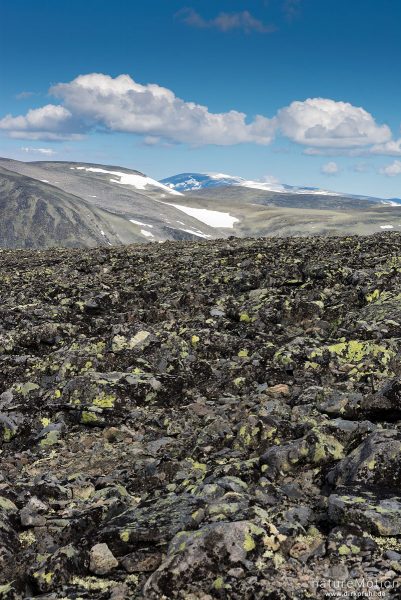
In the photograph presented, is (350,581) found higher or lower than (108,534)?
higher

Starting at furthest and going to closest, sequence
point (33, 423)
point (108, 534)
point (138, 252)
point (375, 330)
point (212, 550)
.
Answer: point (138, 252), point (375, 330), point (33, 423), point (108, 534), point (212, 550)

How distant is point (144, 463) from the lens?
10766 mm

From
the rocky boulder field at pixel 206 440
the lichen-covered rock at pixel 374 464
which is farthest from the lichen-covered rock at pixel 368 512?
the lichen-covered rock at pixel 374 464

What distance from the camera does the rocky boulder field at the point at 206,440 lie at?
6633 millimetres

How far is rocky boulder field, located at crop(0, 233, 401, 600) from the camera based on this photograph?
6633mm

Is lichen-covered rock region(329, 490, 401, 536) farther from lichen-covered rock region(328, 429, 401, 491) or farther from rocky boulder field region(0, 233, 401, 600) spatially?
lichen-covered rock region(328, 429, 401, 491)

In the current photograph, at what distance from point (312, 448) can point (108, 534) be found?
160 inches

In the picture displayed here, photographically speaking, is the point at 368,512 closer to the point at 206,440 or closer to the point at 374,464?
the point at 374,464

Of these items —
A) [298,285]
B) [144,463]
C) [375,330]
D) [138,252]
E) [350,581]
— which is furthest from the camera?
[138,252]

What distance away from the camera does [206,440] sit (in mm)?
11047

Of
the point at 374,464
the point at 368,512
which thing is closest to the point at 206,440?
the point at 374,464

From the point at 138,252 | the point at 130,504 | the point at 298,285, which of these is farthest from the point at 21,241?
the point at 130,504

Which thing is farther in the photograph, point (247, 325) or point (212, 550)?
point (247, 325)

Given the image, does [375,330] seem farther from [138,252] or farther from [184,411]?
[138,252]
